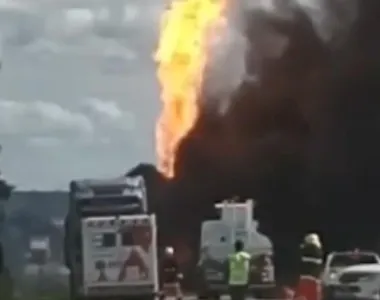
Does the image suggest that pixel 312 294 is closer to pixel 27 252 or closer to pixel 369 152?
pixel 369 152

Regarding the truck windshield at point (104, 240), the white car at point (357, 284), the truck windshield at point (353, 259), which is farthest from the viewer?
the truck windshield at point (104, 240)

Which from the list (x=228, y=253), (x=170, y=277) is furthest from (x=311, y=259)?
(x=228, y=253)

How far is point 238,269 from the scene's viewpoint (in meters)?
36.6

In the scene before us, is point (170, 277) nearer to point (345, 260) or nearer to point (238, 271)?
point (238, 271)

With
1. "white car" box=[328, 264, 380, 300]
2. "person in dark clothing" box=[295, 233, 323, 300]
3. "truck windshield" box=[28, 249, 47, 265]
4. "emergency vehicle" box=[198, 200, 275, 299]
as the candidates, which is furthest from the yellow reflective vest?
"truck windshield" box=[28, 249, 47, 265]

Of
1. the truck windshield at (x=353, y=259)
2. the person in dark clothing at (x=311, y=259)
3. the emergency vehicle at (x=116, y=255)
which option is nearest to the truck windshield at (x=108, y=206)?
the emergency vehicle at (x=116, y=255)

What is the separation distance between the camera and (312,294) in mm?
31188

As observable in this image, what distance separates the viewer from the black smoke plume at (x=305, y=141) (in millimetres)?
61062

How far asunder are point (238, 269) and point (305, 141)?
1021 inches

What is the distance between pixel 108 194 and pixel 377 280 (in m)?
12.7

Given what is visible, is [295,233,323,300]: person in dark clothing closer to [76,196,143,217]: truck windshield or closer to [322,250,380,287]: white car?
[322,250,380,287]: white car

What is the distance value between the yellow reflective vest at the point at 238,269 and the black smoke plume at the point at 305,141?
23.3 meters

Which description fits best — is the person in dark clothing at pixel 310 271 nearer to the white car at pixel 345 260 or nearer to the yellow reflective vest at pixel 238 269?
the yellow reflective vest at pixel 238 269

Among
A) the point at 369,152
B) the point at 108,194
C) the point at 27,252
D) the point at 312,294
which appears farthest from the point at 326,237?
the point at 312,294
